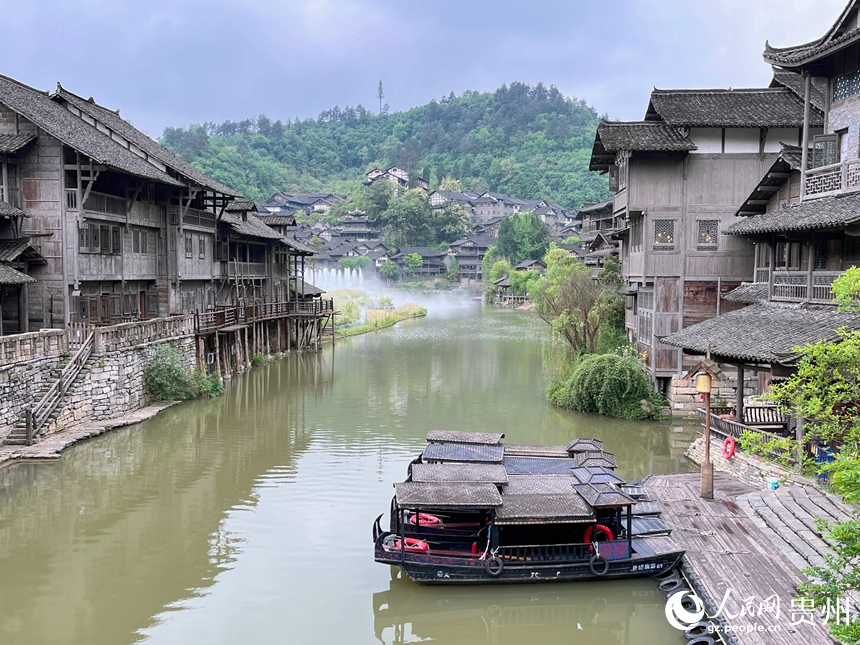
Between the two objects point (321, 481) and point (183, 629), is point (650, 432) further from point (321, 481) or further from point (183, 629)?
point (183, 629)

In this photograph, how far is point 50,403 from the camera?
24250 millimetres

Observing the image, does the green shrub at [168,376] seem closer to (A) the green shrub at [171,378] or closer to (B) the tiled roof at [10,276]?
(A) the green shrub at [171,378]

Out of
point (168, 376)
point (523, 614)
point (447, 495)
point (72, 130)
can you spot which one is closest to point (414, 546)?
point (447, 495)

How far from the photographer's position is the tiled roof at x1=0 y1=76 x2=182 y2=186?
1088 inches

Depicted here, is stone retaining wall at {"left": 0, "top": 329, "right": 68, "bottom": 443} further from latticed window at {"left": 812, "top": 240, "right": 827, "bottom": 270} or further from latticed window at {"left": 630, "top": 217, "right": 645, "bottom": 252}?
latticed window at {"left": 812, "top": 240, "right": 827, "bottom": 270}

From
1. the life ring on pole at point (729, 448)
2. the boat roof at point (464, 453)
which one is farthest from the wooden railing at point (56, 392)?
the life ring on pole at point (729, 448)

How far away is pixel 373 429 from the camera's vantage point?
2838cm

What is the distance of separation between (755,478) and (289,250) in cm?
3887

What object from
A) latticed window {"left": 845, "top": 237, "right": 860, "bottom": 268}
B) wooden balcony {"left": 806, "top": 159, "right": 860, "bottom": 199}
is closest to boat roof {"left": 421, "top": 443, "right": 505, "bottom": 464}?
latticed window {"left": 845, "top": 237, "right": 860, "bottom": 268}

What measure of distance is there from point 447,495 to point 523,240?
329 ft

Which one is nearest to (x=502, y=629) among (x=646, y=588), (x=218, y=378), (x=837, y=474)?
(x=646, y=588)

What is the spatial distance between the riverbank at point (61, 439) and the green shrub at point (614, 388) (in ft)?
53.0

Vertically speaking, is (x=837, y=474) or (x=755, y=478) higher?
(x=837, y=474)

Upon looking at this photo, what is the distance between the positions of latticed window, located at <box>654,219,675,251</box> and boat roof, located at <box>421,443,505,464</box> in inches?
571
